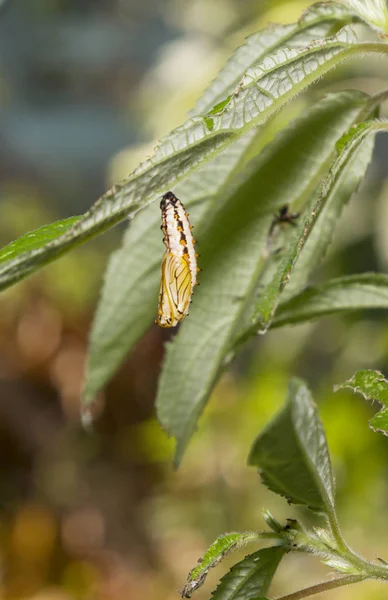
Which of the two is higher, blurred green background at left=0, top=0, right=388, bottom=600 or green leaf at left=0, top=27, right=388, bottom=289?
blurred green background at left=0, top=0, right=388, bottom=600

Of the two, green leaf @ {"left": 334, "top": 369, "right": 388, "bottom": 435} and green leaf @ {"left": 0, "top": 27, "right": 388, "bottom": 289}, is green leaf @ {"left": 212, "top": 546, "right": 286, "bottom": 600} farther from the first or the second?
green leaf @ {"left": 0, "top": 27, "right": 388, "bottom": 289}

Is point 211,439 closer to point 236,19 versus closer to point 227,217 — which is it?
point 236,19

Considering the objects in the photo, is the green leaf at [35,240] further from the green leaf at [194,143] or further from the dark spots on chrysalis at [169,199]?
the dark spots on chrysalis at [169,199]

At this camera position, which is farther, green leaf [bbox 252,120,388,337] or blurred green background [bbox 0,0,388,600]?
blurred green background [bbox 0,0,388,600]

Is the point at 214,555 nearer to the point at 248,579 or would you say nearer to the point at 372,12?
the point at 248,579

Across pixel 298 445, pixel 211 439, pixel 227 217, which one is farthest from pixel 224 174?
pixel 211 439

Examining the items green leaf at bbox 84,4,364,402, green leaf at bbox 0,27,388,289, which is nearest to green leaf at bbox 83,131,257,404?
green leaf at bbox 84,4,364,402
